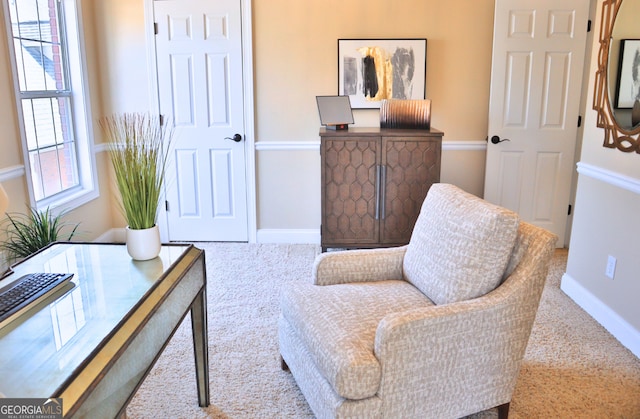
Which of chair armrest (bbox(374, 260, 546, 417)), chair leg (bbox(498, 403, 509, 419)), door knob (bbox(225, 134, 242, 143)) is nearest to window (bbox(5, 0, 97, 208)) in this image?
door knob (bbox(225, 134, 242, 143))

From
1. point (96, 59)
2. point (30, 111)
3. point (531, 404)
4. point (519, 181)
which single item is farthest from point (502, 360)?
point (96, 59)

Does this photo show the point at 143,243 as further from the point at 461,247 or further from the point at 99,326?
the point at 461,247

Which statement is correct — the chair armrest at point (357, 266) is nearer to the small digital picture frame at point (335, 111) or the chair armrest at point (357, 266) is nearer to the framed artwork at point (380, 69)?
the small digital picture frame at point (335, 111)

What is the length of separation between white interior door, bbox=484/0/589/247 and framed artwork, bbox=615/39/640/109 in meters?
1.25

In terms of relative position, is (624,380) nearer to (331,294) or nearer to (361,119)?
(331,294)

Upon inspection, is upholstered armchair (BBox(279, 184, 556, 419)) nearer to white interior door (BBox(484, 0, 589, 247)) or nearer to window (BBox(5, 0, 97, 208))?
white interior door (BBox(484, 0, 589, 247))

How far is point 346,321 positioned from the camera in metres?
1.95

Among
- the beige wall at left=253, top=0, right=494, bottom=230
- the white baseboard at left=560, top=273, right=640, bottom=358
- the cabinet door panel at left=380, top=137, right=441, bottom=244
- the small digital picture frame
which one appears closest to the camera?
the white baseboard at left=560, top=273, right=640, bottom=358

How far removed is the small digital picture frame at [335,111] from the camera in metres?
3.90

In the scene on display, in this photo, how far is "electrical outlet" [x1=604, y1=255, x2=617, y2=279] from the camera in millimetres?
2885

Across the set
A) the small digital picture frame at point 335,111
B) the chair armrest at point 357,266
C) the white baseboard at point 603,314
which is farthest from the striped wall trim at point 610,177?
the small digital picture frame at point 335,111

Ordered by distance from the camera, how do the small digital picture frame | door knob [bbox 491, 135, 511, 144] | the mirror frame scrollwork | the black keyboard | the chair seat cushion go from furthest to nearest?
door knob [bbox 491, 135, 511, 144] < the small digital picture frame < the mirror frame scrollwork < the chair seat cushion < the black keyboard

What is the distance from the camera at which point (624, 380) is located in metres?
2.41

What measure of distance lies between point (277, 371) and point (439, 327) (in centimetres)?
103
